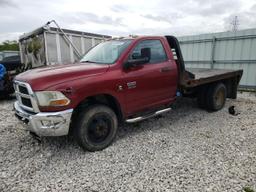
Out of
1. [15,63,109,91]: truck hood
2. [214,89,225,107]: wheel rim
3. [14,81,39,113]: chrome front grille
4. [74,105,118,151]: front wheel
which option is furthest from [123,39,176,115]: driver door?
[214,89,225,107]: wheel rim

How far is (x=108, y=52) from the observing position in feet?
13.0

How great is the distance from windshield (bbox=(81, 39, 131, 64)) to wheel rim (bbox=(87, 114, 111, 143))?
3.41ft

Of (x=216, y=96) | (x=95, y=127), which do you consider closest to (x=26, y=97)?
(x=95, y=127)

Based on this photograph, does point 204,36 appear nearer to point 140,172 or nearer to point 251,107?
point 251,107

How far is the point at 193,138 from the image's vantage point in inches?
151

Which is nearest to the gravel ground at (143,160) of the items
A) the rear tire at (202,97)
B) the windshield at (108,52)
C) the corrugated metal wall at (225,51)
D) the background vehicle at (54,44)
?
the rear tire at (202,97)

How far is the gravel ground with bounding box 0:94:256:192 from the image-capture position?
8.32 feet

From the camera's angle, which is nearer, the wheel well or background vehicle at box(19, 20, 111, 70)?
the wheel well

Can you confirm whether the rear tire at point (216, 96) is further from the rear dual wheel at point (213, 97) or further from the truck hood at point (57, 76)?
the truck hood at point (57, 76)

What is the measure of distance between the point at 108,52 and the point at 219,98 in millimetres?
3515

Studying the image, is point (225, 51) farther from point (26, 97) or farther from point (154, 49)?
point (26, 97)

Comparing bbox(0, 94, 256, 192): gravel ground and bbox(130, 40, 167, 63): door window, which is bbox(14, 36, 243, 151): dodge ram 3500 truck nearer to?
bbox(130, 40, 167, 63): door window

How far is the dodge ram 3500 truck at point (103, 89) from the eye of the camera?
9.41 ft

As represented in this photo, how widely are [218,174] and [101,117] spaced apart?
1.95 m
